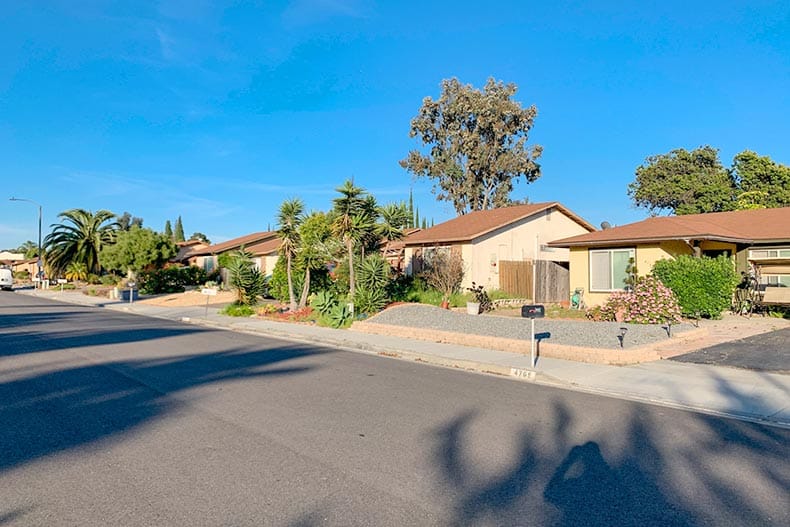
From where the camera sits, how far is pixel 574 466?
555 centimetres

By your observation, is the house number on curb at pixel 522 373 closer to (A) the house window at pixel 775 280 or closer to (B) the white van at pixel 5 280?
(A) the house window at pixel 775 280

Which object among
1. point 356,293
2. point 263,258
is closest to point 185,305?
point 263,258

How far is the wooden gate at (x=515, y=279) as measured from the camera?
26.1m

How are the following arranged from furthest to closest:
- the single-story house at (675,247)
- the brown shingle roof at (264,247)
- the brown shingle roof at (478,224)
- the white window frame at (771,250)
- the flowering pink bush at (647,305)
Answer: the brown shingle roof at (264,247), the brown shingle roof at (478,224), the white window frame at (771,250), the single-story house at (675,247), the flowering pink bush at (647,305)

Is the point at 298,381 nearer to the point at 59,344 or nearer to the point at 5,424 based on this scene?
the point at 5,424

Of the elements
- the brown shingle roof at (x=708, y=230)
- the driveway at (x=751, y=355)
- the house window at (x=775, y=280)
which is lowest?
the driveway at (x=751, y=355)

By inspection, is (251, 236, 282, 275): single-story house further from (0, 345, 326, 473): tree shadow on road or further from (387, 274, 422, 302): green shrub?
(0, 345, 326, 473): tree shadow on road

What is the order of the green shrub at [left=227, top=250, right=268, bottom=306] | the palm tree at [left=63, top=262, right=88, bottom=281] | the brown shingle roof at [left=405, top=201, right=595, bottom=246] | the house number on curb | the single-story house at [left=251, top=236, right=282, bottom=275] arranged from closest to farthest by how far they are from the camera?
the house number on curb < the brown shingle roof at [left=405, top=201, right=595, bottom=246] < the green shrub at [left=227, top=250, right=268, bottom=306] < the single-story house at [left=251, top=236, right=282, bottom=275] < the palm tree at [left=63, top=262, right=88, bottom=281]

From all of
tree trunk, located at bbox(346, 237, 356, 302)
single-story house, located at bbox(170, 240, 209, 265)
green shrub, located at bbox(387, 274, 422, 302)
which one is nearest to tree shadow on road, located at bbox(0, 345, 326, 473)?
tree trunk, located at bbox(346, 237, 356, 302)

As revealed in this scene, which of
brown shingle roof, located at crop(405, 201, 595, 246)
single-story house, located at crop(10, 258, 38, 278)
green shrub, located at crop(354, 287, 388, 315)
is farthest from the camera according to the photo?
single-story house, located at crop(10, 258, 38, 278)

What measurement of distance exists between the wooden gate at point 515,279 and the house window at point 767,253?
9.07 m

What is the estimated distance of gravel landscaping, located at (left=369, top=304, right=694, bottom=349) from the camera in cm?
1337

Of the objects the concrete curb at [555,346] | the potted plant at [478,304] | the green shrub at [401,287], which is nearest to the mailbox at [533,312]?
the concrete curb at [555,346]

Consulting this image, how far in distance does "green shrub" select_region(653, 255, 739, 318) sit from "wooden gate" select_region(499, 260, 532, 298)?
29.7 feet
